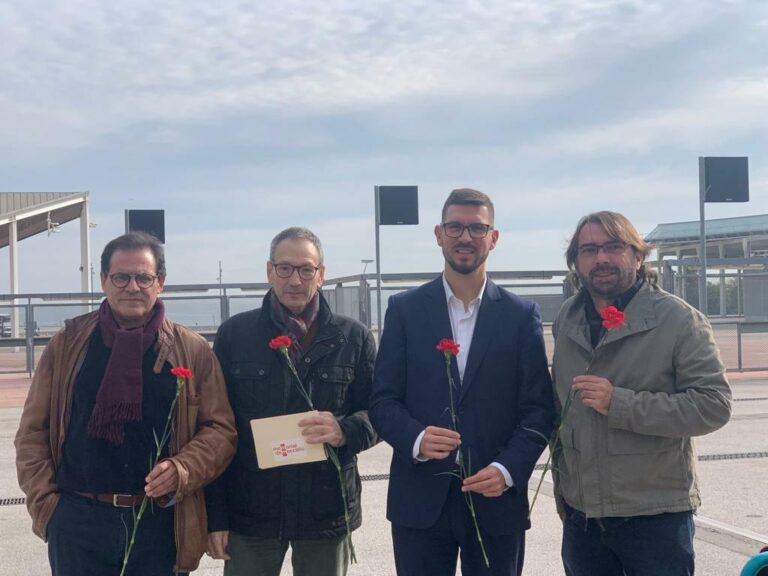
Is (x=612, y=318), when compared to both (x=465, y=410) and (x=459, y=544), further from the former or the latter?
(x=459, y=544)

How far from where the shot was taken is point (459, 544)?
3.47 metres

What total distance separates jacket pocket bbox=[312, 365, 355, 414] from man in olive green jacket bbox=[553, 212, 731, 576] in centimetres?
90

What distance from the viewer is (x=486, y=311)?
11.7 feet

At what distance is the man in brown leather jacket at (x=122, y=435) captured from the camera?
3.33 metres

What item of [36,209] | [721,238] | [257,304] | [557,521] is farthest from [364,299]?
[721,238]

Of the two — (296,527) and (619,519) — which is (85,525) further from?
(619,519)

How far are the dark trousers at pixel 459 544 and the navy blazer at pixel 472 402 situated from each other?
Result: 0.17ft

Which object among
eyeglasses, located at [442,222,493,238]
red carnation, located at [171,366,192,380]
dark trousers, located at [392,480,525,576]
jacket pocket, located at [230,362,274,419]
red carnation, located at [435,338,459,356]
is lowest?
dark trousers, located at [392,480,525,576]

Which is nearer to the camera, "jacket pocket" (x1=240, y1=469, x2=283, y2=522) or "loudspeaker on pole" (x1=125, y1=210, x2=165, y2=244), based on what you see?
"jacket pocket" (x1=240, y1=469, x2=283, y2=522)

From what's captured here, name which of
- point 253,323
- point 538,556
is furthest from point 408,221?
point 253,323

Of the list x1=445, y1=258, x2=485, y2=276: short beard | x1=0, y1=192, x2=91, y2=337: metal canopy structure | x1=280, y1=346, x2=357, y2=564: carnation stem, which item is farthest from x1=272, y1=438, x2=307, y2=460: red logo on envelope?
x1=0, y1=192, x2=91, y2=337: metal canopy structure

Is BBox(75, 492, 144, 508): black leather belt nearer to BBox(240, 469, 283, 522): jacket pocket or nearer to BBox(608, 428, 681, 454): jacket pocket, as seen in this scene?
BBox(240, 469, 283, 522): jacket pocket

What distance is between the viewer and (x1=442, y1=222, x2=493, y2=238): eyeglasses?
3545mm

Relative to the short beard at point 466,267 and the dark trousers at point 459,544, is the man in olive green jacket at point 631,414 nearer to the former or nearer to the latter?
the dark trousers at point 459,544
